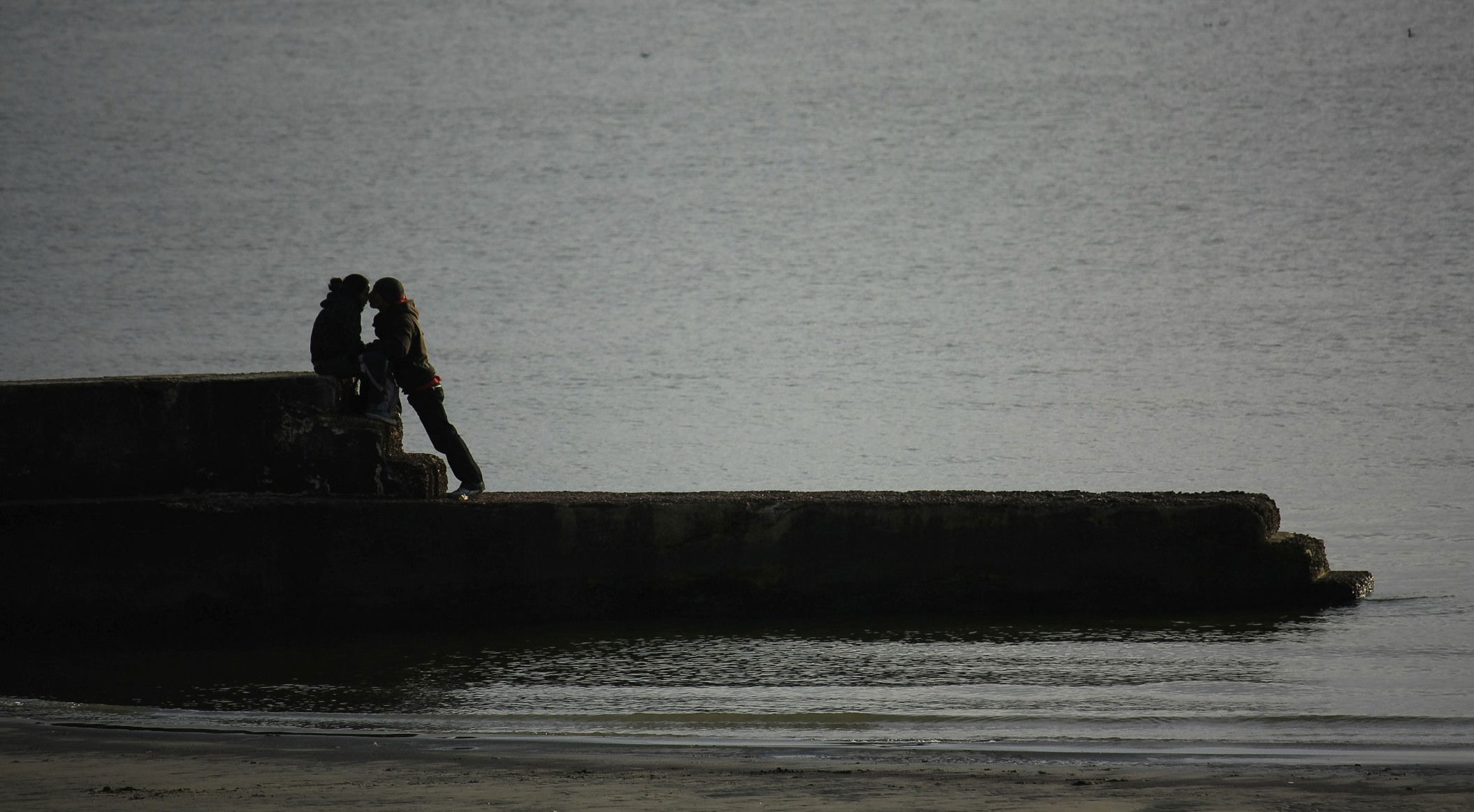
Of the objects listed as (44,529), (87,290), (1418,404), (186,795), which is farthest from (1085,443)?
(87,290)

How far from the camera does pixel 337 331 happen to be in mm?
9820

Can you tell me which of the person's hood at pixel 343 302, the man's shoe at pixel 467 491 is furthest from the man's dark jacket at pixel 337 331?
the man's shoe at pixel 467 491

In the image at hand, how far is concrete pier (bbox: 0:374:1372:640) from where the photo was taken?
9734 millimetres

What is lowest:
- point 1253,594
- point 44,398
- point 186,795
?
point 186,795

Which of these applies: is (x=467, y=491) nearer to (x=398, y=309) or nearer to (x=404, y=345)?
(x=404, y=345)

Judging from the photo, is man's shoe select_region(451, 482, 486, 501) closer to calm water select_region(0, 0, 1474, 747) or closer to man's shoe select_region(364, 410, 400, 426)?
man's shoe select_region(364, 410, 400, 426)

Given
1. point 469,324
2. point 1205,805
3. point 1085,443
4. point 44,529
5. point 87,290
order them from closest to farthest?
1. point 1205,805
2. point 44,529
3. point 1085,443
4. point 469,324
5. point 87,290

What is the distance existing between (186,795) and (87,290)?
33260mm

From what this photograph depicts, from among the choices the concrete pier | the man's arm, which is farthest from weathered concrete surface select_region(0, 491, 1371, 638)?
the man's arm

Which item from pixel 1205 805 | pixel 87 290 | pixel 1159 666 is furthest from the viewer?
pixel 87 290

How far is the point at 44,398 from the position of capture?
376 inches

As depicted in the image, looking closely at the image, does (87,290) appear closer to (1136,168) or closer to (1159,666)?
(1136,168)

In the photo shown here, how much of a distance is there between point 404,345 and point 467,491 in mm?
939

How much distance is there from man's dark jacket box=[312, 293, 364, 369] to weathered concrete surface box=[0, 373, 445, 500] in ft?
0.62
